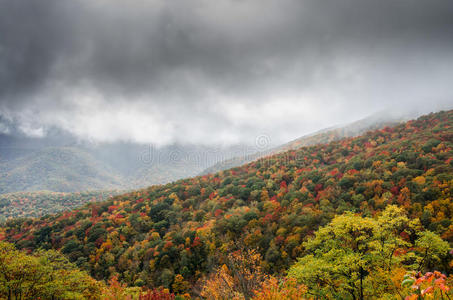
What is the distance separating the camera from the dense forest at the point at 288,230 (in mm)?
19344

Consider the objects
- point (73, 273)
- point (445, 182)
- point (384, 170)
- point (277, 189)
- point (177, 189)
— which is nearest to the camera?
point (73, 273)

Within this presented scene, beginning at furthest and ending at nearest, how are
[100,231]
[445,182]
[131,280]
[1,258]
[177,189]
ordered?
1. [177,189]
2. [100,231]
3. [131,280]
4. [445,182]
5. [1,258]

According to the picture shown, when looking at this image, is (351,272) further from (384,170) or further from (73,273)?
(384,170)

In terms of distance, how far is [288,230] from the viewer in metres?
47.5

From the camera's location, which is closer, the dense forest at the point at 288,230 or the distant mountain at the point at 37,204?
the dense forest at the point at 288,230

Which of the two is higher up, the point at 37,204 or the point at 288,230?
the point at 288,230

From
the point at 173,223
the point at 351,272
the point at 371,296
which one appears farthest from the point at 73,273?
the point at 173,223

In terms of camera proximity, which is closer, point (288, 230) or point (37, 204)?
point (288, 230)

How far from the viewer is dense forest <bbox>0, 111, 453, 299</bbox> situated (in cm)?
1934

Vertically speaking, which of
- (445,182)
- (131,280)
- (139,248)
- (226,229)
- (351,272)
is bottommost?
(131,280)

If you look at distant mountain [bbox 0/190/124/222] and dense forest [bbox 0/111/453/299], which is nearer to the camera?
dense forest [bbox 0/111/453/299]

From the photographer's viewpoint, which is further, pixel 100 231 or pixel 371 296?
pixel 100 231

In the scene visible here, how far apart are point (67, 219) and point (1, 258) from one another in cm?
7786

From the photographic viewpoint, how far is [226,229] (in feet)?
183
